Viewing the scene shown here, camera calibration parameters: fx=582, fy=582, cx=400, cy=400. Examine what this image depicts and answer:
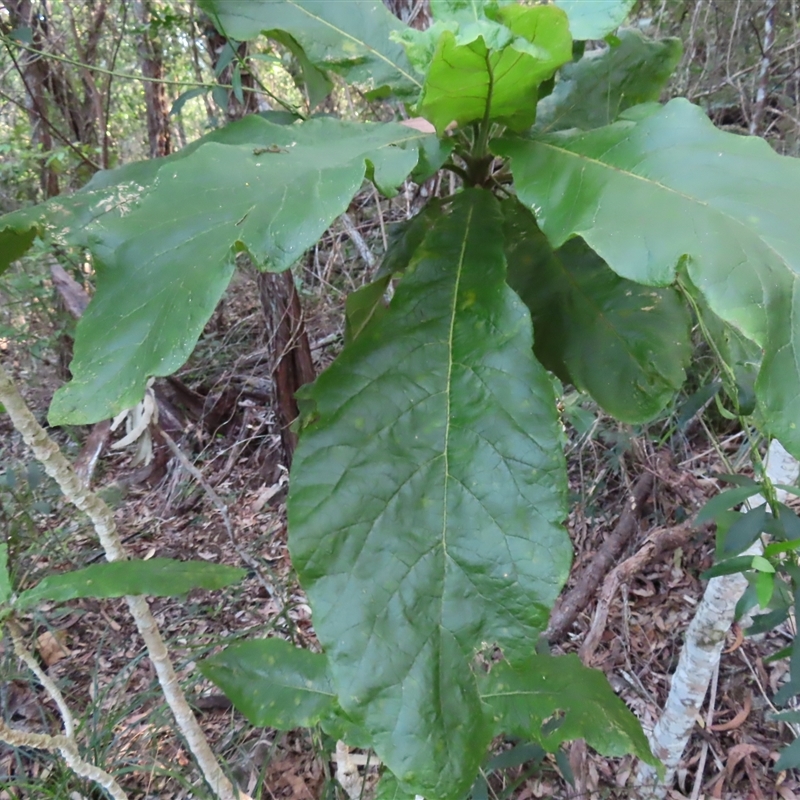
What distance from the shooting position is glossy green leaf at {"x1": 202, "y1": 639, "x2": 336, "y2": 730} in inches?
45.0

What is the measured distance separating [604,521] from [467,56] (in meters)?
2.04

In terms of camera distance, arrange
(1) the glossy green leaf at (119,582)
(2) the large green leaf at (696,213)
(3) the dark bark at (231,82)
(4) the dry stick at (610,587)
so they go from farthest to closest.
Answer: (3) the dark bark at (231,82), (4) the dry stick at (610,587), (1) the glossy green leaf at (119,582), (2) the large green leaf at (696,213)

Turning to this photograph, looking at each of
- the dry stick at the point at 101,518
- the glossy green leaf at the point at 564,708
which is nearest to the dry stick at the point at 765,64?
the glossy green leaf at the point at 564,708

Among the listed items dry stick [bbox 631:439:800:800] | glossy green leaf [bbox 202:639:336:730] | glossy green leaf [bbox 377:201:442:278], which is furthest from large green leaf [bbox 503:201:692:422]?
glossy green leaf [bbox 202:639:336:730]

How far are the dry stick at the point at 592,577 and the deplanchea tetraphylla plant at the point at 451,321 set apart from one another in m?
1.12

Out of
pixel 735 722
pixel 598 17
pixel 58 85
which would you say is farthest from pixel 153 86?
pixel 735 722

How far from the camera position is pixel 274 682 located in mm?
1188

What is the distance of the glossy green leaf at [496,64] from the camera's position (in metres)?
0.61

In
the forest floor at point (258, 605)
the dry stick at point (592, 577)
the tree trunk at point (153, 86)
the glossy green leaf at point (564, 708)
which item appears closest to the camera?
the glossy green leaf at point (564, 708)

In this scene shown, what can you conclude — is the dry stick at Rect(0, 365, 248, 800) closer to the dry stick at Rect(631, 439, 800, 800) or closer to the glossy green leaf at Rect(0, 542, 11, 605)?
the glossy green leaf at Rect(0, 542, 11, 605)

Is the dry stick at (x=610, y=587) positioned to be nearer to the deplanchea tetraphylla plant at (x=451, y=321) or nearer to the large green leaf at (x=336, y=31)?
the deplanchea tetraphylla plant at (x=451, y=321)

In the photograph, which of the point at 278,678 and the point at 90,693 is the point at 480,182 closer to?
the point at 278,678

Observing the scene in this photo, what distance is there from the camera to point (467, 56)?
642mm

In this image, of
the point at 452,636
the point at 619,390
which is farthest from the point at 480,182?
the point at 452,636
